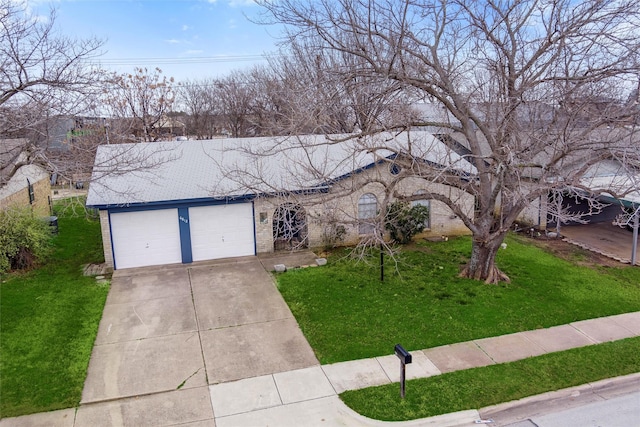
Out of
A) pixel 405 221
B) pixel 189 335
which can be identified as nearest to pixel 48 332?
pixel 189 335

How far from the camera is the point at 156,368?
32.0ft

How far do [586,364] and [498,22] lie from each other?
27.0ft

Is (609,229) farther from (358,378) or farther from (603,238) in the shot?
(358,378)

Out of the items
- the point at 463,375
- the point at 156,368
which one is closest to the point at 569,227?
the point at 463,375

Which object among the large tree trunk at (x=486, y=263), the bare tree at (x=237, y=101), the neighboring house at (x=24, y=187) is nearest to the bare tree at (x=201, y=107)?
the bare tree at (x=237, y=101)

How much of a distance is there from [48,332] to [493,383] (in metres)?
9.72

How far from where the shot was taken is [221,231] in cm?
1702

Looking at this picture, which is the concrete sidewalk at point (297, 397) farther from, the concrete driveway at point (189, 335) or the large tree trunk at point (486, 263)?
the large tree trunk at point (486, 263)

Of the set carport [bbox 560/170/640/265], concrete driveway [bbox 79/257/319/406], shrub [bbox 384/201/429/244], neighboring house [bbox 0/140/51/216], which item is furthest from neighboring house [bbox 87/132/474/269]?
carport [bbox 560/170/640/265]

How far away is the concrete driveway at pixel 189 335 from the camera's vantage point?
936 centimetres

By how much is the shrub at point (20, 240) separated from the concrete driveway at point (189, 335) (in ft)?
9.68

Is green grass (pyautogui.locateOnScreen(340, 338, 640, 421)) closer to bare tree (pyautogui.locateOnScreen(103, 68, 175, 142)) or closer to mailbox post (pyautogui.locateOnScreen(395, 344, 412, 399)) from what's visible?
mailbox post (pyautogui.locateOnScreen(395, 344, 412, 399))

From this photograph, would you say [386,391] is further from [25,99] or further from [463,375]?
[25,99]

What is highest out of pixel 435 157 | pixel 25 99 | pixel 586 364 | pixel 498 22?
pixel 498 22
